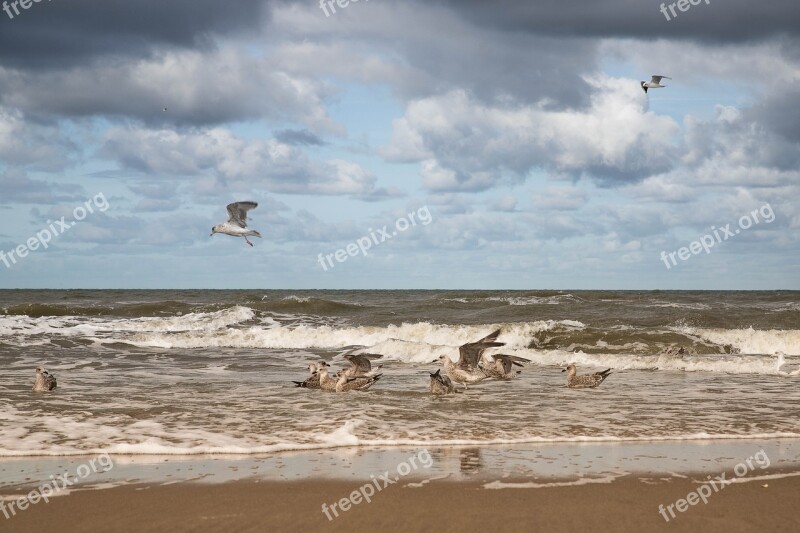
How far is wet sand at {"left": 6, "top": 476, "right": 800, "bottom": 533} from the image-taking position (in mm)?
6082

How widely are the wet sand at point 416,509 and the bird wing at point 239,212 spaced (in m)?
10.00

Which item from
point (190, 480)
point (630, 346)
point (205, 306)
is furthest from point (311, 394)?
point (205, 306)

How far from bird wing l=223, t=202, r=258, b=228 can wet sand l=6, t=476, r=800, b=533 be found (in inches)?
394

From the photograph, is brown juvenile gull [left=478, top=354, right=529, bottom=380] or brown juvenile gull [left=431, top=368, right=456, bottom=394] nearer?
brown juvenile gull [left=431, top=368, right=456, bottom=394]

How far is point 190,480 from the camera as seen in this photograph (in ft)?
24.2

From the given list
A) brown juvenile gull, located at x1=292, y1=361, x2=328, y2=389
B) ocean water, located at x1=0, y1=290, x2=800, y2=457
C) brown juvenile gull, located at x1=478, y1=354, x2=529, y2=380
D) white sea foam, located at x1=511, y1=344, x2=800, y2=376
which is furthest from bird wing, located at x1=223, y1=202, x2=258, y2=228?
white sea foam, located at x1=511, y1=344, x2=800, y2=376

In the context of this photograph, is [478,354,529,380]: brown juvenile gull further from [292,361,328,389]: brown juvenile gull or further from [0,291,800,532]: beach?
[292,361,328,389]: brown juvenile gull

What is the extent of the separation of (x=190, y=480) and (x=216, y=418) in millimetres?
3190

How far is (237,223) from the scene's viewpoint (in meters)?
17.6

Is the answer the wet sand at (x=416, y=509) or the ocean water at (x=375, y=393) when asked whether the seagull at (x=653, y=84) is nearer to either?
the ocean water at (x=375, y=393)

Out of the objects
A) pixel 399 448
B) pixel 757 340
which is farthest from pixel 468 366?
pixel 757 340

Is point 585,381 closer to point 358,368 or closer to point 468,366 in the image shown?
point 468,366

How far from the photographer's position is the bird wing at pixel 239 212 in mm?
16578

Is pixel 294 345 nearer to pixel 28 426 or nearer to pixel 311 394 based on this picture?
pixel 311 394
